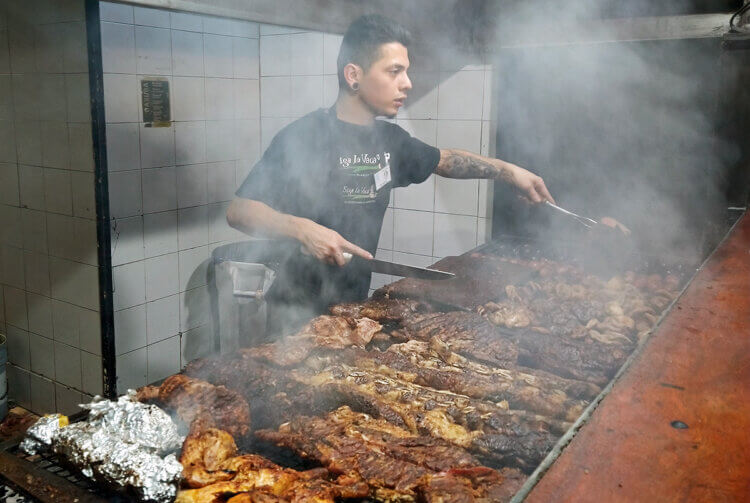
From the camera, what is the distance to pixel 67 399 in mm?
4582

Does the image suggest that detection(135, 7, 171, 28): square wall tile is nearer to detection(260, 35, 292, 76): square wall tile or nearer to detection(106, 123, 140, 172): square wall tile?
detection(106, 123, 140, 172): square wall tile

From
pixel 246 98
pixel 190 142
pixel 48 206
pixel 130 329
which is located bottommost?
pixel 130 329

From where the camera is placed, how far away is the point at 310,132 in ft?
11.2

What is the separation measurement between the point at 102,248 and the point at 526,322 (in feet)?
9.62

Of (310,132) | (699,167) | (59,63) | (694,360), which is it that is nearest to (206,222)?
(59,63)

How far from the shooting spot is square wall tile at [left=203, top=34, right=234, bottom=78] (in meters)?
4.84

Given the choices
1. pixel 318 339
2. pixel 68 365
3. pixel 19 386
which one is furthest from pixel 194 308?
pixel 318 339

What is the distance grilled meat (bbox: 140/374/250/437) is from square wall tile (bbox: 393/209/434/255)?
136 inches

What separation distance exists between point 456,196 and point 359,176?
162 centimetres

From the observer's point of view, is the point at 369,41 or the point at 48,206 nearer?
the point at 369,41

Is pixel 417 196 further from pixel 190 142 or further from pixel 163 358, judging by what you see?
pixel 163 358

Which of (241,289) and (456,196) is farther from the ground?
(456,196)

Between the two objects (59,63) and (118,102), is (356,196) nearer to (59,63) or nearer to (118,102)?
(118,102)

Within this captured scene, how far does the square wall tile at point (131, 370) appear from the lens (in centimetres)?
447
